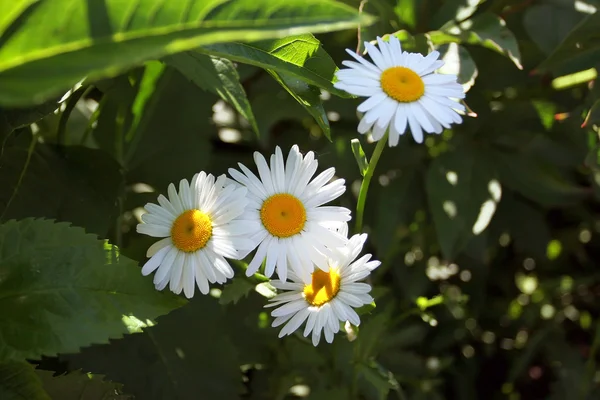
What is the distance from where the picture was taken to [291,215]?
1.44ft

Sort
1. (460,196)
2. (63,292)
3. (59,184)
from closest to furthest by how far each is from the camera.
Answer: (63,292), (59,184), (460,196)

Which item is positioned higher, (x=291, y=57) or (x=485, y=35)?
(x=485, y=35)

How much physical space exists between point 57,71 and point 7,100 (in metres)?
0.03

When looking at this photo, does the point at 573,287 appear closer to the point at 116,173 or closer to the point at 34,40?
the point at 116,173

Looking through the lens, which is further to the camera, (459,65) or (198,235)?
(459,65)

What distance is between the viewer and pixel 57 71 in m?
0.27

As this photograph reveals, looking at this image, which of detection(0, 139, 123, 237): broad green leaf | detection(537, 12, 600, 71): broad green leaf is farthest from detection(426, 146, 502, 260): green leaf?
detection(0, 139, 123, 237): broad green leaf

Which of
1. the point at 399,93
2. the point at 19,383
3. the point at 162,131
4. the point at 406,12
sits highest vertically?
the point at 406,12

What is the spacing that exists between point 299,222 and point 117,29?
0.20 metres

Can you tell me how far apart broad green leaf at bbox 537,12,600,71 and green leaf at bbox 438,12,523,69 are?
0.20 feet

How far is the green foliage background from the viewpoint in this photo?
1.02 feet

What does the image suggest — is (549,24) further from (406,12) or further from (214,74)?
(214,74)

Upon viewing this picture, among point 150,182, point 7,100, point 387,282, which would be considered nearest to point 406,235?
point 387,282

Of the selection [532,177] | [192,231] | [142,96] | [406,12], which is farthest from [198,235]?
[532,177]
